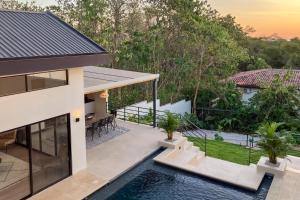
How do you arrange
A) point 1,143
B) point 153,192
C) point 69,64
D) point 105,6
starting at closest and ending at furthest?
point 1,143, point 69,64, point 153,192, point 105,6

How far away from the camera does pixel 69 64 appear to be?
32.4ft

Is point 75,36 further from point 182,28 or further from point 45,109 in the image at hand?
point 182,28

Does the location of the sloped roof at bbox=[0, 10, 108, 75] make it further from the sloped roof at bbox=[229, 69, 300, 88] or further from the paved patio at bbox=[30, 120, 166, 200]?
the sloped roof at bbox=[229, 69, 300, 88]

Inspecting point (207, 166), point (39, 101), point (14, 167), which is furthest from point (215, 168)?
point (14, 167)

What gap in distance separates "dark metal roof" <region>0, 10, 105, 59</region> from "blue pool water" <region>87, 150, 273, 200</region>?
496 cm

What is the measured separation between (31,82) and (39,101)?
2.11ft

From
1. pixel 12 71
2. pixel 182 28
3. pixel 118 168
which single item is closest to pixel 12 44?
pixel 12 71

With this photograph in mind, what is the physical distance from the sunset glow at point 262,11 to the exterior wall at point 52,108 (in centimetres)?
2157

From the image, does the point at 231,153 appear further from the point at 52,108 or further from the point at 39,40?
the point at 39,40

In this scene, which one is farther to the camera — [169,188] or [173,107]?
[173,107]

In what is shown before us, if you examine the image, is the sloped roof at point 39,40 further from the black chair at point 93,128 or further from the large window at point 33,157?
the black chair at point 93,128

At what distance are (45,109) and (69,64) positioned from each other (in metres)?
1.66

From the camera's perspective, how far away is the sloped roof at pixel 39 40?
8.81 meters

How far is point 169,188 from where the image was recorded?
11062mm
